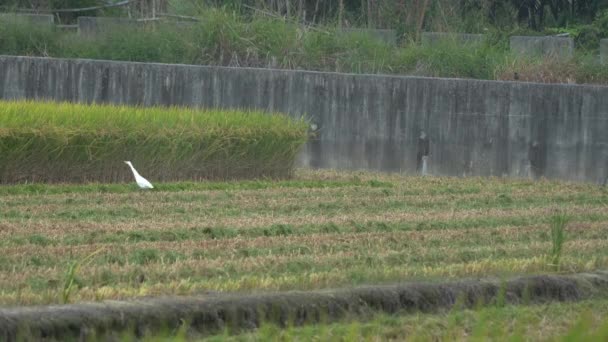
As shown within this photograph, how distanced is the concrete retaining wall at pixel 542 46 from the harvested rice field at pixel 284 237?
579cm

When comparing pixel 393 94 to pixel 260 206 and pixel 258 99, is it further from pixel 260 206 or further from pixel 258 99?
pixel 260 206

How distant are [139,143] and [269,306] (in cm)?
908

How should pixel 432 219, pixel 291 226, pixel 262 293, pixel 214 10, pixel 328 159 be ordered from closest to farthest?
pixel 262 293, pixel 291 226, pixel 432 219, pixel 328 159, pixel 214 10

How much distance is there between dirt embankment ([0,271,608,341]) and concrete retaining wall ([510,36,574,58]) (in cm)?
1352

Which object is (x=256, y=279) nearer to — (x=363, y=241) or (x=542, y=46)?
(x=363, y=241)

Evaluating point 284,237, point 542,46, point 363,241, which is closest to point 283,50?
point 542,46

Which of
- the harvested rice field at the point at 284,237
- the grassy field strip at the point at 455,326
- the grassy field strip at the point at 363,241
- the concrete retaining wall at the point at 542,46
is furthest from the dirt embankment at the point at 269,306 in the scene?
the concrete retaining wall at the point at 542,46

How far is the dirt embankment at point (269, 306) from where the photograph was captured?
726 centimetres

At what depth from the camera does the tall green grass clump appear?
15.8 metres

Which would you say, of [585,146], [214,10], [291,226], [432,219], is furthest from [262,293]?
[214,10]

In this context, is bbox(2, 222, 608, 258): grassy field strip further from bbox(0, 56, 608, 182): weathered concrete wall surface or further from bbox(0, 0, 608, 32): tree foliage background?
bbox(0, 0, 608, 32): tree foliage background

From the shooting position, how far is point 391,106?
19969 millimetres

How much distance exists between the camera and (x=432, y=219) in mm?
13453

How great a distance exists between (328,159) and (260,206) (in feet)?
19.8
